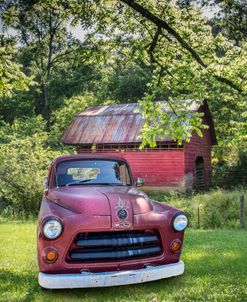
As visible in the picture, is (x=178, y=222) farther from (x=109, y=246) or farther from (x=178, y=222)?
Answer: (x=109, y=246)

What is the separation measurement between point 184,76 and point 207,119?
1789cm

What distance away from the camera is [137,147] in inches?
987

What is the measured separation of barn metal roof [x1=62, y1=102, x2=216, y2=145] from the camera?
82.5 feet

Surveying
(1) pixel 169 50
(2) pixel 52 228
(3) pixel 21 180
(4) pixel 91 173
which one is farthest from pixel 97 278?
(3) pixel 21 180

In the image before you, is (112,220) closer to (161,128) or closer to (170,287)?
(170,287)

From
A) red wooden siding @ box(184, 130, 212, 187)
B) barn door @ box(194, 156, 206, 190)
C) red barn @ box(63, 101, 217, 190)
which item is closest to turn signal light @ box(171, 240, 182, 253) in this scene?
red barn @ box(63, 101, 217, 190)

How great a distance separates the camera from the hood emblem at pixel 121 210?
521 cm

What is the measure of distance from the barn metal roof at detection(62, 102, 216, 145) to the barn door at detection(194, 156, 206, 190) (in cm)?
453

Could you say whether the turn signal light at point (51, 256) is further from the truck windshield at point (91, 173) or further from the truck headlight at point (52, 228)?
the truck windshield at point (91, 173)

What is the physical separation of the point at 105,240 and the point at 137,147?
20.0 m

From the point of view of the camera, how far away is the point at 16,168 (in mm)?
16094

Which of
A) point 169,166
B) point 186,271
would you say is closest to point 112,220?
point 186,271

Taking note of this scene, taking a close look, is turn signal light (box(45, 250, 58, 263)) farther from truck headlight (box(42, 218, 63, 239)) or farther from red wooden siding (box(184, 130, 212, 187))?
red wooden siding (box(184, 130, 212, 187))

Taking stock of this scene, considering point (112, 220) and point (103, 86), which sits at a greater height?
point (103, 86)
